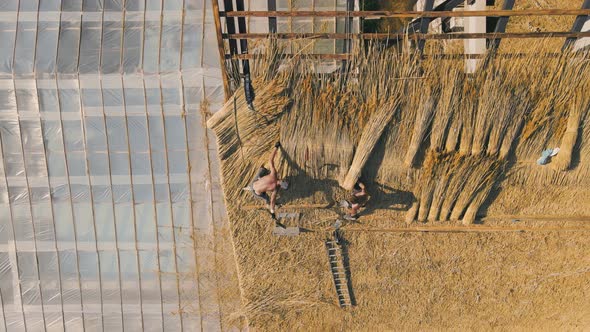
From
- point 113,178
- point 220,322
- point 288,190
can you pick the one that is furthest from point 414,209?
point 113,178

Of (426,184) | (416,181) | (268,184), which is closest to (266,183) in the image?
(268,184)

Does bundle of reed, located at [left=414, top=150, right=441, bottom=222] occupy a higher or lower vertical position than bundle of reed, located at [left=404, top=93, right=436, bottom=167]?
lower

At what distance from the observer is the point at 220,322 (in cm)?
565

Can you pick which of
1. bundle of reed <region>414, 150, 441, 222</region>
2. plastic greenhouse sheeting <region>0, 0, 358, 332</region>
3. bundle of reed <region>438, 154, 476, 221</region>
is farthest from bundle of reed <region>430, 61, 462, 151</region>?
plastic greenhouse sheeting <region>0, 0, 358, 332</region>

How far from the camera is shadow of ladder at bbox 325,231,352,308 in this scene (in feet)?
17.0

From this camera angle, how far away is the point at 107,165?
5.20 m

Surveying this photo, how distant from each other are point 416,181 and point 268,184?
1.74m

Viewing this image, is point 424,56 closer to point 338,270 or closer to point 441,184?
point 441,184

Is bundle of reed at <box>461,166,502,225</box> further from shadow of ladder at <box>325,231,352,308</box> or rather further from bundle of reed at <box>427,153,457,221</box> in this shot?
shadow of ladder at <box>325,231,352,308</box>

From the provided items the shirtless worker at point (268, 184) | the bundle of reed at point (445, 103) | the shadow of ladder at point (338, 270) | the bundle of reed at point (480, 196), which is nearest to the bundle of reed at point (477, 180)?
the bundle of reed at point (480, 196)

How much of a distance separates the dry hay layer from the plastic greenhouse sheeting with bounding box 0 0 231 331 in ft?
2.39

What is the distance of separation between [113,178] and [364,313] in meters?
3.67

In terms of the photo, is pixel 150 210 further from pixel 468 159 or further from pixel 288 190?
pixel 468 159

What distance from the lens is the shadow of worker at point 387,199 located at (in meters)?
4.91
